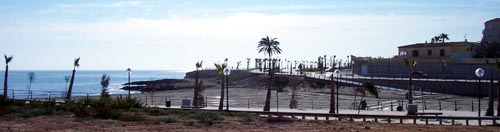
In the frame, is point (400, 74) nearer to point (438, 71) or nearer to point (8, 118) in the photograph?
point (438, 71)

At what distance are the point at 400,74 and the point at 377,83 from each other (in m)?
8.73

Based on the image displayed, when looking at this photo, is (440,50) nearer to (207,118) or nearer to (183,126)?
(207,118)

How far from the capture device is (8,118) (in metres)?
23.5

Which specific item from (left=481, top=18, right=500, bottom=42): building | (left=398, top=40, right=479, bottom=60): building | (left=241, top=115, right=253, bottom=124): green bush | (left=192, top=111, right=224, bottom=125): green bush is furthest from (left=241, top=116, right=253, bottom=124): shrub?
(left=481, top=18, right=500, bottom=42): building

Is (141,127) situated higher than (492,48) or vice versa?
(492,48)

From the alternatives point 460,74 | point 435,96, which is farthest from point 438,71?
point 435,96

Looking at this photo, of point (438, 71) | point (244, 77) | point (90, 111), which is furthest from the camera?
point (244, 77)

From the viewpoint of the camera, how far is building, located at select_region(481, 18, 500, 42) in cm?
9694

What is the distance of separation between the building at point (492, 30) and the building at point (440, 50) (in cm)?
1320

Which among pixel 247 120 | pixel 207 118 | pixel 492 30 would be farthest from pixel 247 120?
pixel 492 30

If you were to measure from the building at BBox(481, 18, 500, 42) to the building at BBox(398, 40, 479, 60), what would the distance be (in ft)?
43.3

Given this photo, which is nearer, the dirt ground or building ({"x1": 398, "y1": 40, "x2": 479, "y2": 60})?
the dirt ground

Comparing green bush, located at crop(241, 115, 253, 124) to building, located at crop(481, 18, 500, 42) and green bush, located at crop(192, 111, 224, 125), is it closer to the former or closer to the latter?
green bush, located at crop(192, 111, 224, 125)

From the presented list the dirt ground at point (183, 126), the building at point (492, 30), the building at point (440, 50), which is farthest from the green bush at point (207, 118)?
the building at point (492, 30)
